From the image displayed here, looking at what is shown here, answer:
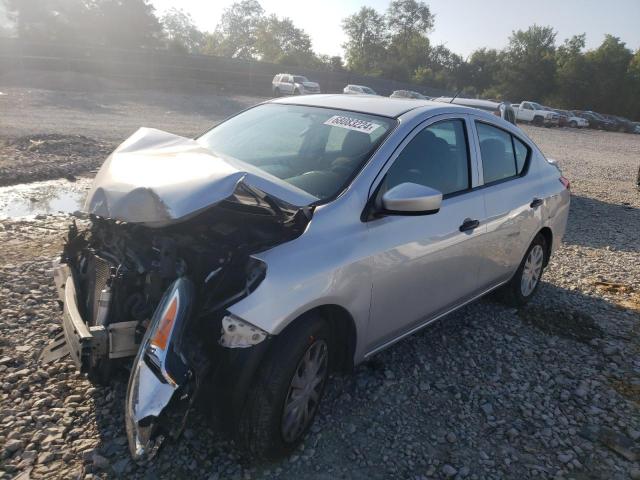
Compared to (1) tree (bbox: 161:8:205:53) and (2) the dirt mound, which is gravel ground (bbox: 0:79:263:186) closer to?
(2) the dirt mound

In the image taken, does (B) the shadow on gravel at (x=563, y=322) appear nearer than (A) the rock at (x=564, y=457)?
No

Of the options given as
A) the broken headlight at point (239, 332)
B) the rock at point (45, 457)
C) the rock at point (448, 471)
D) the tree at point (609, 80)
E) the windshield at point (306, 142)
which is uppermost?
the tree at point (609, 80)

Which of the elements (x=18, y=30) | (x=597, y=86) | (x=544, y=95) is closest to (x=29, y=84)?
(x=18, y=30)

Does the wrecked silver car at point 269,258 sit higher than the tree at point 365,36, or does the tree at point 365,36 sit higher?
the tree at point 365,36

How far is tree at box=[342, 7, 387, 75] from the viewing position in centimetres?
8400

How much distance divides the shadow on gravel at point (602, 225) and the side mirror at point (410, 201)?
17.7 ft

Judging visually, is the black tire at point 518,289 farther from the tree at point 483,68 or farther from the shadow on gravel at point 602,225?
the tree at point 483,68

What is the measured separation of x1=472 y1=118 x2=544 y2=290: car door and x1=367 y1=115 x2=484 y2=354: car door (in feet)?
0.54

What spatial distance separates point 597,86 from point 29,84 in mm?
63763

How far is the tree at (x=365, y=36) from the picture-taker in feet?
276

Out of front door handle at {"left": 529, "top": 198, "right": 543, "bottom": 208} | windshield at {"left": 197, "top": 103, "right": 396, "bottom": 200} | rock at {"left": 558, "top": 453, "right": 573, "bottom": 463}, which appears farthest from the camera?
front door handle at {"left": 529, "top": 198, "right": 543, "bottom": 208}

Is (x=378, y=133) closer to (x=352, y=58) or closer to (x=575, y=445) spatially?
(x=575, y=445)

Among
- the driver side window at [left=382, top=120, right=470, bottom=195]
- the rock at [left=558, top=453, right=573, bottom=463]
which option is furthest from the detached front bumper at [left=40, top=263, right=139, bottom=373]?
the rock at [left=558, top=453, right=573, bottom=463]

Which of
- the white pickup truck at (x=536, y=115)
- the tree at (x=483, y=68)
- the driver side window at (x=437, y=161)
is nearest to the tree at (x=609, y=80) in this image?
the tree at (x=483, y=68)
